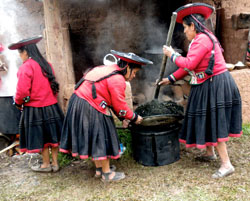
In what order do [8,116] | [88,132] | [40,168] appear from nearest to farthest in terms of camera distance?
1. [88,132]
2. [40,168]
3. [8,116]

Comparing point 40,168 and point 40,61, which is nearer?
point 40,61

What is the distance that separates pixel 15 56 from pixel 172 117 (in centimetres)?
320

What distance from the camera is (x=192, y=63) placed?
309 cm

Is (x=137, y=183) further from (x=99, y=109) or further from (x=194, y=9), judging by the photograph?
(x=194, y=9)

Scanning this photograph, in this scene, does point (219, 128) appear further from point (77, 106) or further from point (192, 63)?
point (77, 106)

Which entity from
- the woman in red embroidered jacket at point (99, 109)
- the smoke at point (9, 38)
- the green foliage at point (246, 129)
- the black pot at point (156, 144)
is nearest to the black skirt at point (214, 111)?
the black pot at point (156, 144)

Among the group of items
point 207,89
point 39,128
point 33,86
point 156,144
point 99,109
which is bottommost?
point 156,144

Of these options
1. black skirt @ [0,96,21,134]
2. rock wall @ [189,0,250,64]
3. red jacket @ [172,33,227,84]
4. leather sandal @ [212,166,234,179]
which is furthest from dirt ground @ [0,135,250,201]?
rock wall @ [189,0,250,64]

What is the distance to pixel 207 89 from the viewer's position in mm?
3242

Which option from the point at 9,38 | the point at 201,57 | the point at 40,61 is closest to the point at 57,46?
the point at 40,61

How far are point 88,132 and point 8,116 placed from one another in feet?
5.81

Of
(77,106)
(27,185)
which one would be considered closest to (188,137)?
(77,106)

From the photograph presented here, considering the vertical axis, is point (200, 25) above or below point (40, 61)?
above

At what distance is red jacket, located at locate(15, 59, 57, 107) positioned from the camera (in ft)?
11.1
